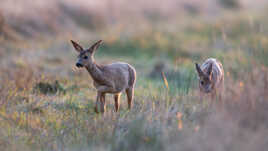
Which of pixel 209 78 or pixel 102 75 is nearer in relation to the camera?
pixel 102 75

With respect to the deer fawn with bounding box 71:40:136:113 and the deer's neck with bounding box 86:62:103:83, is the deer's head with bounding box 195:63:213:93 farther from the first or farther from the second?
the deer's neck with bounding box 86:62:103:83

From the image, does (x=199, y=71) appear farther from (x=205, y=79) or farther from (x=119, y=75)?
(x=119, y=75)

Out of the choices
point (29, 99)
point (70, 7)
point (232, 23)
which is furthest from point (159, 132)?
point (70, 7)

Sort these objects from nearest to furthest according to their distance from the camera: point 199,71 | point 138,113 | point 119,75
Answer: point 138,113 → point 119,75 → point 199,71

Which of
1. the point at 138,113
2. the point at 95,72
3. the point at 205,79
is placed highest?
the point at 95,72

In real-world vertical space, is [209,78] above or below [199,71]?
below

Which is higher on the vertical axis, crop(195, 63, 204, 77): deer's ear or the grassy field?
crop(195, 63, 204, 77): deer's ear

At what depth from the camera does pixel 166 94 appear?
7828 millimetres

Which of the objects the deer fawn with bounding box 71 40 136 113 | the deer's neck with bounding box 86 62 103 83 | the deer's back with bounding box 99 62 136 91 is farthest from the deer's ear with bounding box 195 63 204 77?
the deer's neck with bounding box 86 62 103 83

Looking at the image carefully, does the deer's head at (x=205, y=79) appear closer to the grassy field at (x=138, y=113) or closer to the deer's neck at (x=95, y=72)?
the grassy field at (x=138, y=113)

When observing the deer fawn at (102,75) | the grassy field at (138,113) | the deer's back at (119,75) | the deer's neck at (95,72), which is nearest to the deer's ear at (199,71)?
the grassy field at (138,113)

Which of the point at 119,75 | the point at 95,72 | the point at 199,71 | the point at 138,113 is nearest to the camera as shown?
the point at 138,113

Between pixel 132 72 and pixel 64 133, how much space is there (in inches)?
95.9

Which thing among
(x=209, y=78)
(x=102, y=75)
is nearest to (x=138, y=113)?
(x=102, y=75)
